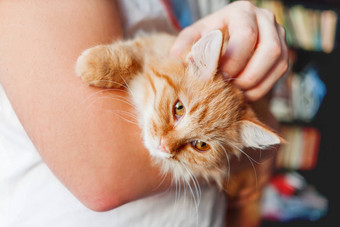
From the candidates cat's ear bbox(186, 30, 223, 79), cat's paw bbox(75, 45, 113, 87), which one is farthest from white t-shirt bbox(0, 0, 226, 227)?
cat's ear bbox(186, 30, 223, 79)

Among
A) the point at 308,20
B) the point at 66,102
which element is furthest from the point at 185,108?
the point at 308,20

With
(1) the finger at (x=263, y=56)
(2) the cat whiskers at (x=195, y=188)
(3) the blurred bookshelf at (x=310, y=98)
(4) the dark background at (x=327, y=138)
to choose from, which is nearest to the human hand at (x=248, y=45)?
(1) the finger at (x=263, y=56)

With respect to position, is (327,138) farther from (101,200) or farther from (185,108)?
(101,200)

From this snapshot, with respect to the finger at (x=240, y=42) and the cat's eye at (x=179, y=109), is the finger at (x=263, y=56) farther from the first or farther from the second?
the cat's eye at (x=179, y=109)

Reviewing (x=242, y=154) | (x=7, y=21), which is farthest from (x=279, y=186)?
(x=7, y=21)

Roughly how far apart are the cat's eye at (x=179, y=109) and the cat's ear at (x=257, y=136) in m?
0.22

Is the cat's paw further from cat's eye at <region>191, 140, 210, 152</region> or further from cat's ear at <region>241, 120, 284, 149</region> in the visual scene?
cat's ear at <region>241, 120, 284, 149</region>

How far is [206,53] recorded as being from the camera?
900 millimetres

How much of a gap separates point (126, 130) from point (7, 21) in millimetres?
419

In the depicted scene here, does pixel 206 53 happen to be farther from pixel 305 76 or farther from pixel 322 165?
pixel 322 165

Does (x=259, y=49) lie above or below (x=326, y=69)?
above

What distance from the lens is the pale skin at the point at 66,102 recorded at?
0.74m

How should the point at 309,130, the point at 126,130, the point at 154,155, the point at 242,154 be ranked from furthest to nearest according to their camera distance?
the point at 309,130 < the point at 242,154 < the point at 154,155 < the point at 126,130

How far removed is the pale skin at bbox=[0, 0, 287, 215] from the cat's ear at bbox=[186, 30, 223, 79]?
1.00ft
